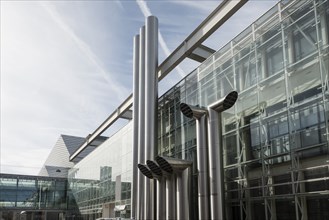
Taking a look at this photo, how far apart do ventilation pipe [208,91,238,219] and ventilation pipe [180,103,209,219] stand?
354mm

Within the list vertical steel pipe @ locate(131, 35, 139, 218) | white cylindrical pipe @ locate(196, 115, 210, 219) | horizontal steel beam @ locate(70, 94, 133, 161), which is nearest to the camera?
white cylindrical pipe @ locate(196, 115, 210, 219)

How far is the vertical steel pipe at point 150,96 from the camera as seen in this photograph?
1891cm

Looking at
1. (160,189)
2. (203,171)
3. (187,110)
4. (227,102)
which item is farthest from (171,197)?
(227,102)

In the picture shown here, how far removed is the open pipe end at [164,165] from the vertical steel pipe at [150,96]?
3312 mm

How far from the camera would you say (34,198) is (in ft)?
145

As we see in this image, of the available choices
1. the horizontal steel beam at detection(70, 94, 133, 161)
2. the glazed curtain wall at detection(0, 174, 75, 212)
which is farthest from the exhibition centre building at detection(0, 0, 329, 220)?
the glazed curtain wall at detection(0, 174, 75, 212)

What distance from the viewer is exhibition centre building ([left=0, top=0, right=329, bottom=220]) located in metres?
11.1

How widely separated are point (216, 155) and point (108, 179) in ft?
56.6

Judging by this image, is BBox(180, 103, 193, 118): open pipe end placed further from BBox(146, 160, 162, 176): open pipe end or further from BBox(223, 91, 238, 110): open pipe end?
BBox(146, 160, 162, 176): open pipe end

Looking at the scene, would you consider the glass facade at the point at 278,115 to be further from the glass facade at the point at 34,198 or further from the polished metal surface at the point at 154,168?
the glass facade at the point at 34,198

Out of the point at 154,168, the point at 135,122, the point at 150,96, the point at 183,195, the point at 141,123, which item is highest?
the point at 150,96

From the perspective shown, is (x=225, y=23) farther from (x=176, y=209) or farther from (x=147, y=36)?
(x=176, y=209)

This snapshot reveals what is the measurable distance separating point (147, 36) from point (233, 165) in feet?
34.6

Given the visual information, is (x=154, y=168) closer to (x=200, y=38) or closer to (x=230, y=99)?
(x=230, y=99)
